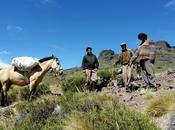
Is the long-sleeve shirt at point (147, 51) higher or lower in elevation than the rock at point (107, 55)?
lower

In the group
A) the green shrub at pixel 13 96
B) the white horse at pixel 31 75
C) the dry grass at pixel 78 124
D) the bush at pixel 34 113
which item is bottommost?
the dry grass at pixel 78 124

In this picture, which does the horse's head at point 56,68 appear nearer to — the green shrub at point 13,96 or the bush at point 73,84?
the bush at point 73,84

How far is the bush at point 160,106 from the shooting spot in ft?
38.7

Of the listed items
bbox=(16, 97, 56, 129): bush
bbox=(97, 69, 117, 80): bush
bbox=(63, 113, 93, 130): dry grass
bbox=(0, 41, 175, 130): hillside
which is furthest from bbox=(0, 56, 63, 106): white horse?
bbox=(63, 113, 93, 130): dry grass

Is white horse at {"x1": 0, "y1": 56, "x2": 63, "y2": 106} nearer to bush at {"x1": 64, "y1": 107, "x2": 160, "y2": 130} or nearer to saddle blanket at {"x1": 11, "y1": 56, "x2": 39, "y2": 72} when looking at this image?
saddle blanket at {"x1": 11, "y1": 56, "x2": 39, "y2": 72}

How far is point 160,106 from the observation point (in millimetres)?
11930

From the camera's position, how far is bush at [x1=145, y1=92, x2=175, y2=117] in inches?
464

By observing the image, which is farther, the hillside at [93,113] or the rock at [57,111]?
the rock at [57,111]

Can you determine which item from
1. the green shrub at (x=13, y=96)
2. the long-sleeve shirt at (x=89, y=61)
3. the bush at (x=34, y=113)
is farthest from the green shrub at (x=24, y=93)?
the bush at (x=34, y=113)

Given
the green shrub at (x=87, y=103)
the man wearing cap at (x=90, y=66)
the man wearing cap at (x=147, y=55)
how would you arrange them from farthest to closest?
the man wearing cap at (x=90, y=66) → the man wearing cap at (x=147, y=55) → the green shrub at (x=87, y=103)

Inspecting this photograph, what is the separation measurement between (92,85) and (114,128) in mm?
11352

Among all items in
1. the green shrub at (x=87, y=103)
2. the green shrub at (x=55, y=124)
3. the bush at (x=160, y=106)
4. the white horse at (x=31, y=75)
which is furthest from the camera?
the white horse at (x=31, y=75)

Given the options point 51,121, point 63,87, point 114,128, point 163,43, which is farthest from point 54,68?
point 163,43

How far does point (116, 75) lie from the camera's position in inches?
891
